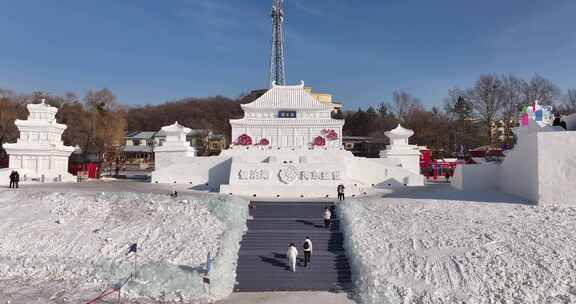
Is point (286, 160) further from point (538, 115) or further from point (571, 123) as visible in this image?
point (571, 123)

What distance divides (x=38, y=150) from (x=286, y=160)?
19688mm

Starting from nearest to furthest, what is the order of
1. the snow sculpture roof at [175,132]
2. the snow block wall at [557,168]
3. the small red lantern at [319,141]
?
1. the snow block wall at [557,168]
2. the snow sculpture roof at [175,132]
3. the small red lantern at [319,141]

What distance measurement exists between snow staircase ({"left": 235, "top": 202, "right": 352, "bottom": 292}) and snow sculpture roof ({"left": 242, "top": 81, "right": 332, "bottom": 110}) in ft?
56.5

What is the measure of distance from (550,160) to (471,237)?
625 cm

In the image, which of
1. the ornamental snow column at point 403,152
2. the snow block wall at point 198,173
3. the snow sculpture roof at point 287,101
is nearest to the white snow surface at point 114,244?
the snow block wall at point 198,173

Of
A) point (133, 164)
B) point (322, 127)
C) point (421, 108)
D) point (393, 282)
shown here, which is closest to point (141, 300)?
point (393, 282)

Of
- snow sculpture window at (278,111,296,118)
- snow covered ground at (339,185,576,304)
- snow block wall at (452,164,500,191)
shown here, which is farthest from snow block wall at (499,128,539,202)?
snow sculpture window at (278,111,296,118)

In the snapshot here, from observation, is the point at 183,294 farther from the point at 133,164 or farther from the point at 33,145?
the point at 133,164

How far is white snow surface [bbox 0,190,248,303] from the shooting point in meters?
11.6

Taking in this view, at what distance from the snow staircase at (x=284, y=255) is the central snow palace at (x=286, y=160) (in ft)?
19.9

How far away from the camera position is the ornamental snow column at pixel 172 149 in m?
31.3

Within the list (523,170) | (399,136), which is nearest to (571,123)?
(523,170)

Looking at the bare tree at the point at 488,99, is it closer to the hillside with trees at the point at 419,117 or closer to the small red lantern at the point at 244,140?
→ the hillside with trees at the point at 419,117

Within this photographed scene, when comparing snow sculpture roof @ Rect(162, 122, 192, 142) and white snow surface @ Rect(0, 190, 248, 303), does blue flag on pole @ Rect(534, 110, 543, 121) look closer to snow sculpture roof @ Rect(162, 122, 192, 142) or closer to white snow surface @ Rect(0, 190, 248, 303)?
white snow surface @ Rect(0, 190, 248, 303)
